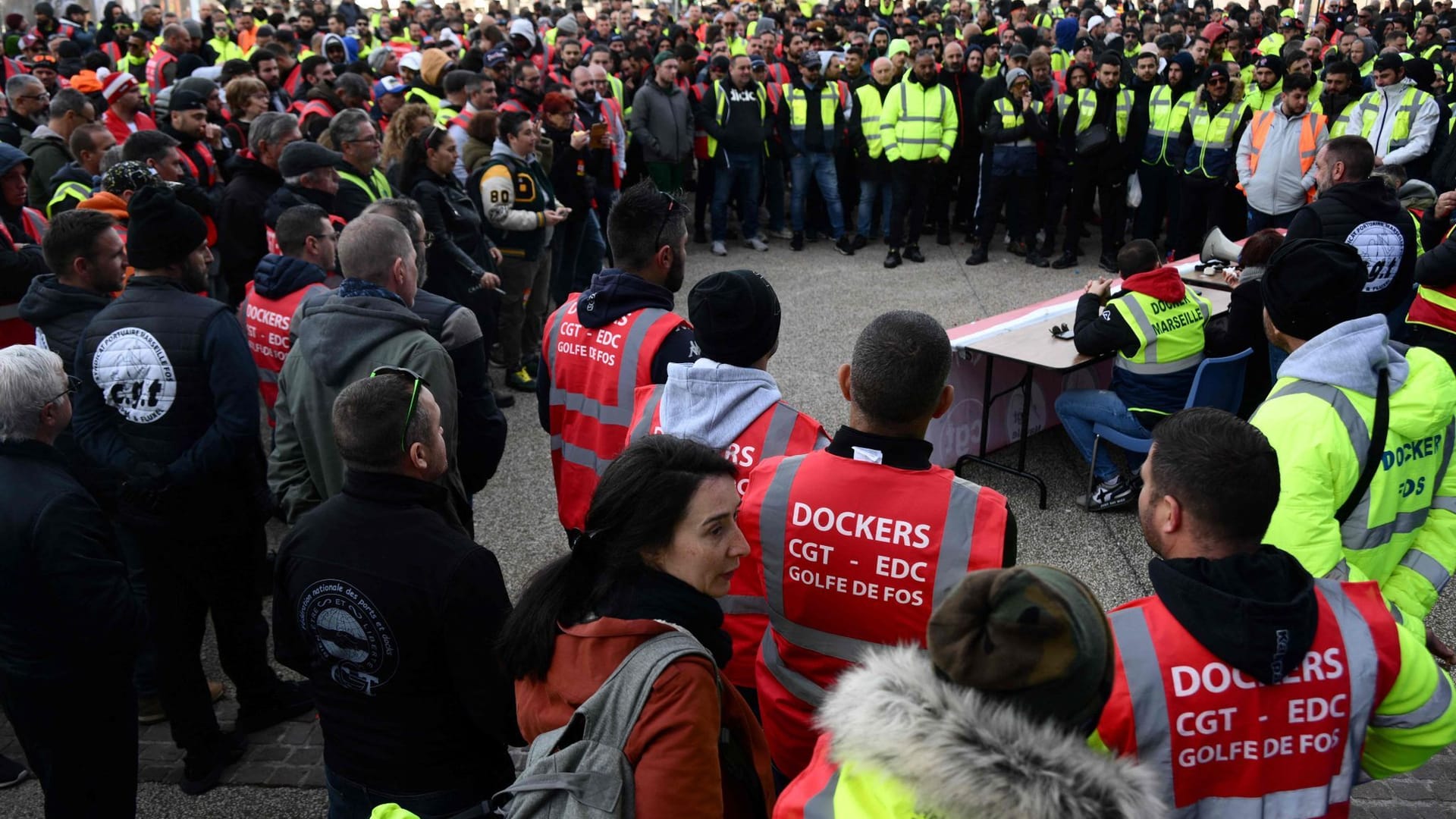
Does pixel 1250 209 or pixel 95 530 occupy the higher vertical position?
pixel 95 530

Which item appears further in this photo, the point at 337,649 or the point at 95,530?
the point at 95,530

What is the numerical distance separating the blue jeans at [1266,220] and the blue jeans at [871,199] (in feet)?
10.9

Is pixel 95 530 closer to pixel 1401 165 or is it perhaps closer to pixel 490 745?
pixel 490 745

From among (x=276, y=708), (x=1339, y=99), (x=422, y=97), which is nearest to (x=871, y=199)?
(x=1339, y=99)

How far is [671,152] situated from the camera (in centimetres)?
1016

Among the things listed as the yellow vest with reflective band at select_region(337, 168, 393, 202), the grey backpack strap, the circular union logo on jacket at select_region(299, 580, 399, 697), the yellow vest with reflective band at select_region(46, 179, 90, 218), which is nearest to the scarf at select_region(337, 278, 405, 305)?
the circular union logo on jacket at select_region(299, 580, 399, 697)

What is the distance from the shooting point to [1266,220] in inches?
358

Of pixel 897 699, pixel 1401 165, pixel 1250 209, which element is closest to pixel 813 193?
pixel 1250 209

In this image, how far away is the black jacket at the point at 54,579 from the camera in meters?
2.76

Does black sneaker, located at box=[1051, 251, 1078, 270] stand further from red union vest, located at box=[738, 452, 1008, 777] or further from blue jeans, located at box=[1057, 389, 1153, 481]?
red union vest, located at box=[738, 452, 1008, 777]

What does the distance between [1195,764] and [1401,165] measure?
9.08 meters

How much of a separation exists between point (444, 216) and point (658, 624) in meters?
4.98

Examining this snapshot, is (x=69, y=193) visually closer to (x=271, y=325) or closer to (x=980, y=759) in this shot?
(x=271, y=325)

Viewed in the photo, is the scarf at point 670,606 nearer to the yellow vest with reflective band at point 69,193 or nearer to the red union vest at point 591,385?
the red union vest at point 591,385
